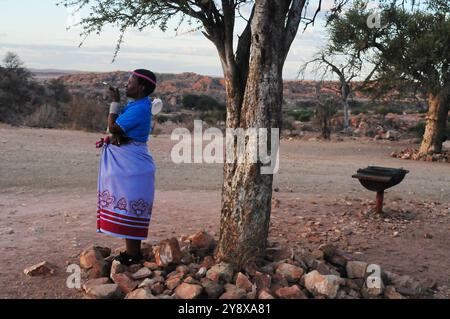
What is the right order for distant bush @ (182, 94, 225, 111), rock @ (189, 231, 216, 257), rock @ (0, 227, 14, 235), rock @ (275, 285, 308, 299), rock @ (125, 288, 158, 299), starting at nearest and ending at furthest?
rock @ (125, 288, 158, 299), rock @ (275, 285, 308, 299), rock @ (189, 231, 216, 257), rock @ (0, 227, 14, 235), distant bush @ (182, 94, 225, 111)

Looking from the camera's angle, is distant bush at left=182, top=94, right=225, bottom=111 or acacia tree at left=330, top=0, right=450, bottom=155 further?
distant bush at left=182, top=94, right=225, bottom=111

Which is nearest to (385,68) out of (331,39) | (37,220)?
(331,39)

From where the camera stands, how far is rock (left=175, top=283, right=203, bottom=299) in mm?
3775

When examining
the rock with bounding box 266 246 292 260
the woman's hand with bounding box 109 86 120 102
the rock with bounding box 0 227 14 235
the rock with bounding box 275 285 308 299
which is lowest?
the rock with bounding box 0 227 14 235

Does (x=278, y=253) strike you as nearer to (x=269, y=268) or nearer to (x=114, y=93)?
(x=269, y=268)

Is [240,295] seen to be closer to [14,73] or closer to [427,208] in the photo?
[427,208]

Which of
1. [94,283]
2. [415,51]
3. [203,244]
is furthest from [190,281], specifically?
[415,51]

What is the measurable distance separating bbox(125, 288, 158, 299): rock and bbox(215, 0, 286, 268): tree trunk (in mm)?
810

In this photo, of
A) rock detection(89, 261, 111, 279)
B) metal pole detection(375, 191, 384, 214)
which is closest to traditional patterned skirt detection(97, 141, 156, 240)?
rock detection(89, 261, 111, 279)

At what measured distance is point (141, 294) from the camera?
3.73 m

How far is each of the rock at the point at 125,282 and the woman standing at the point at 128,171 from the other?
0.28 metres

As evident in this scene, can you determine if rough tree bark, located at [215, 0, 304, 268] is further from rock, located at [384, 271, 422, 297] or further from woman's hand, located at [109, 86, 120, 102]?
rock, located at [384, 271, 422, 297]

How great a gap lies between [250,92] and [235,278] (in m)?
1.45

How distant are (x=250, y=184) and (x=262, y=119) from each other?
1.71 ft
